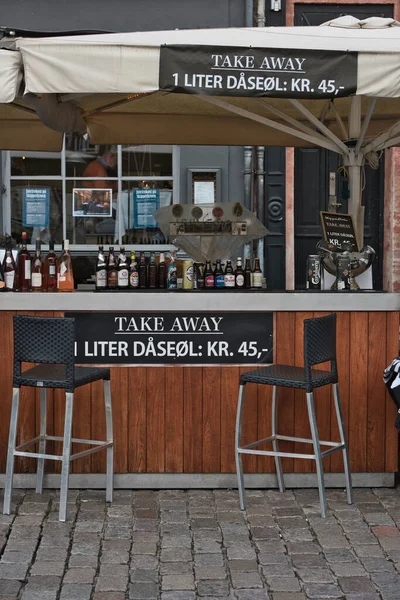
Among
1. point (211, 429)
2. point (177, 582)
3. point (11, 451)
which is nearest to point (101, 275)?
point (211, 429)

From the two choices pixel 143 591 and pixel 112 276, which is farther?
pixel 112 276

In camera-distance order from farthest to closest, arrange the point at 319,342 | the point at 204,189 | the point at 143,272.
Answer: the point at 204,189 → the point at 143,272 → the point at 319,342

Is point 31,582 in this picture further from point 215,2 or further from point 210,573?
point 215,2

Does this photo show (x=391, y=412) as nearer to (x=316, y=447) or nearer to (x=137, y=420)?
(x=316, y=447)

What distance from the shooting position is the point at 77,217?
1016cm

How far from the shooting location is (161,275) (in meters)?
6.79

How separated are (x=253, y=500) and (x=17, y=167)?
591 centimetres

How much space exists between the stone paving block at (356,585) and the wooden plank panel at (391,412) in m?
1.58

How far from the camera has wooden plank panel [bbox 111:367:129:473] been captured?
5555mm

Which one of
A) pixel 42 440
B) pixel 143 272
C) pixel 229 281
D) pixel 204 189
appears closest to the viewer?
pixel 42 440

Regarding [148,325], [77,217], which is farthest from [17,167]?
[148,325]

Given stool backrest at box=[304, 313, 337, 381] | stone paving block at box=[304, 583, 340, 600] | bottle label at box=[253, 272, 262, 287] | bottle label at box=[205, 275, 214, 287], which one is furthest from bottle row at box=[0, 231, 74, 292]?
stone paving block at box=[304, 583, 340, 600]

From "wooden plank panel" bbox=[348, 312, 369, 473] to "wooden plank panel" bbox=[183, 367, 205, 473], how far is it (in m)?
0.94

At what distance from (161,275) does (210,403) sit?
1499 mm
